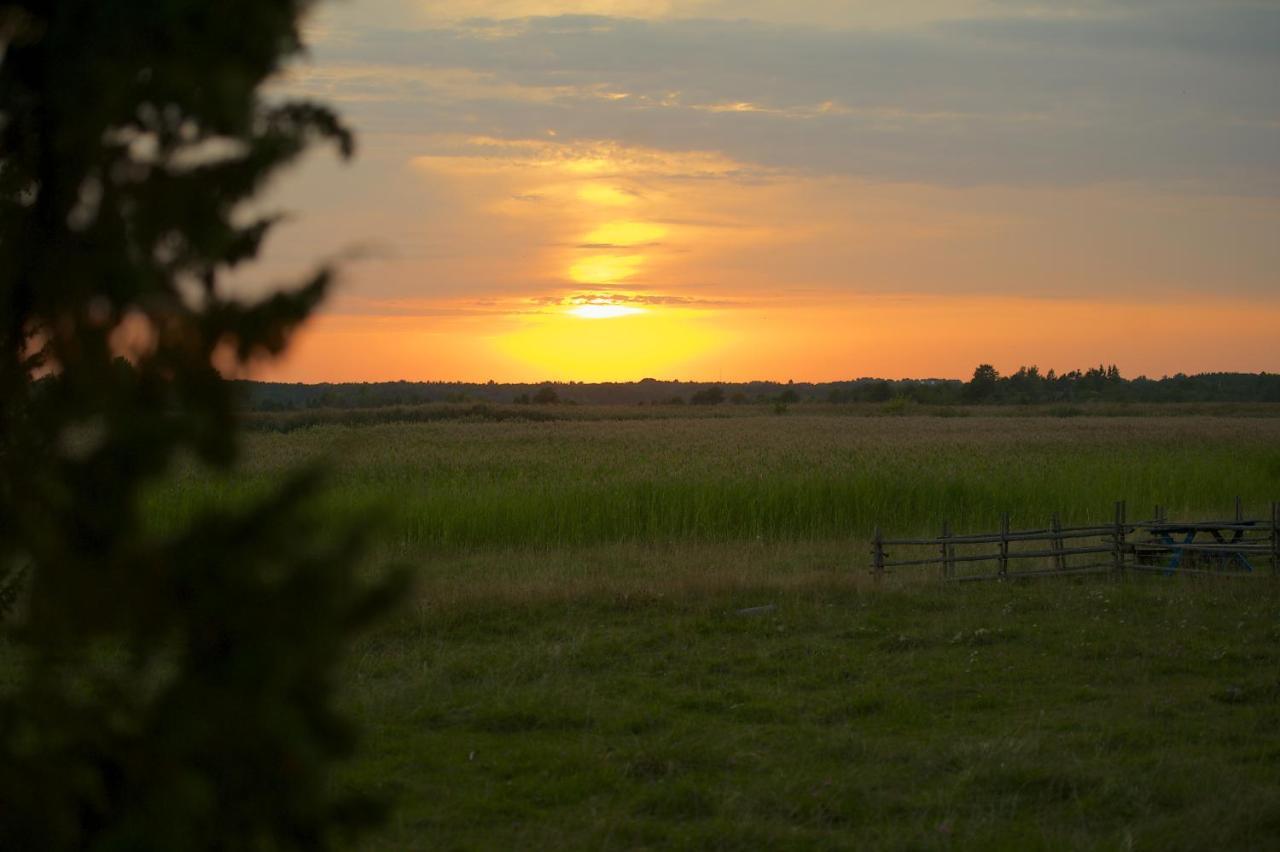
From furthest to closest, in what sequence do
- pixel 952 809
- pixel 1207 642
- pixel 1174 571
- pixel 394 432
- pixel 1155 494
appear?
pixel 394 432, pixel 1155 494, pixel 1174 571, pixel 1207 642, pixel 952 809

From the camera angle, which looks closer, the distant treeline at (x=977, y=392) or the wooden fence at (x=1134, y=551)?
the wooden fence at (x=1134, y=551)

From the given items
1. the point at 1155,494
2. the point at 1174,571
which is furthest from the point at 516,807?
the point at 1155,494

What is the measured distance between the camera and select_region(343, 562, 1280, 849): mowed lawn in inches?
265

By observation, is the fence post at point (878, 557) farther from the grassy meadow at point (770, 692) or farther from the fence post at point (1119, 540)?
the fence post at point (1119, 540)

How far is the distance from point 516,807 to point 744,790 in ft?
4.46

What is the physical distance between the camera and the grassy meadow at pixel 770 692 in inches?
267

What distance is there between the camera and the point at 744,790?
7258mm

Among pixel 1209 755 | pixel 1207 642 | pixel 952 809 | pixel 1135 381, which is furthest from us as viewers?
pixel 1135 381

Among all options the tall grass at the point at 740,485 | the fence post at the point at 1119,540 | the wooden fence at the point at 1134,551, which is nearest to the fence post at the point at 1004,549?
the wooden fence at the point at 1134,551

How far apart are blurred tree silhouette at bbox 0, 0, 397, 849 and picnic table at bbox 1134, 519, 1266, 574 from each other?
14.7 m

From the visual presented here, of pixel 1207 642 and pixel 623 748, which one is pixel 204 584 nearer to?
pixel 623 748

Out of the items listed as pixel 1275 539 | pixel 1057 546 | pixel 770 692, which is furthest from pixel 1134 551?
pixel 770 692

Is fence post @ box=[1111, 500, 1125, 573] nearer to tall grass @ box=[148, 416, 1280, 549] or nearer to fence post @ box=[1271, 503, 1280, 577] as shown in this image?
fence post @ box=[1271, 503, 1280, 577]

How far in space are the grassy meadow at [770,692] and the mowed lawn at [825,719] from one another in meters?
0.03
